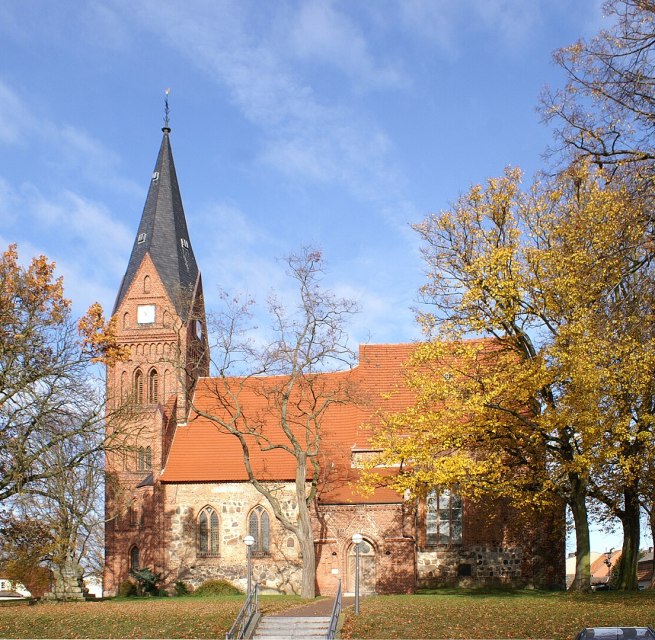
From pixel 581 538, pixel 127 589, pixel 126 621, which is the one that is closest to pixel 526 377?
pixel 581 538

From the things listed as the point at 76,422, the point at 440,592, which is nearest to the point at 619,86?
the point at 76,422

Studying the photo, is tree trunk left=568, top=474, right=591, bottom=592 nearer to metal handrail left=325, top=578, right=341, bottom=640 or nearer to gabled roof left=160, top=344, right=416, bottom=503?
metal handrail left=325, top=578, right=341, bottom=640

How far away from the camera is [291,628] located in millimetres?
21141

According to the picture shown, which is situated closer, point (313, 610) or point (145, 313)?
point (313, 610)

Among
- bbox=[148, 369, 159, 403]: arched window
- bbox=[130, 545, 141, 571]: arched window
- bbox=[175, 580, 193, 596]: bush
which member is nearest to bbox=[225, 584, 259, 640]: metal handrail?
bbox=[175, 580, 193, 596]: bush

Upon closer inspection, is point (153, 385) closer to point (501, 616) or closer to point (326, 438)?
point (326, 438)

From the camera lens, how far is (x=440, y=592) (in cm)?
3020

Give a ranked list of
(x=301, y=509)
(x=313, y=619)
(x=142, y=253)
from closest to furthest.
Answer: (x=313, y=619) → (x=301, y=509) → (x=142, y=253)

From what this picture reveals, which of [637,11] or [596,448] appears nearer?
[637,11]

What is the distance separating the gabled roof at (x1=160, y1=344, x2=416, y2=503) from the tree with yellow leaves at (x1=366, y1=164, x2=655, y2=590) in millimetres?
6973

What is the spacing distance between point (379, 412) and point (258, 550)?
983 centimetres

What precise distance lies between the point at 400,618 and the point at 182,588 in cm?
1495

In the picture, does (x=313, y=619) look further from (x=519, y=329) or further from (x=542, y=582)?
(x=542, y=582)

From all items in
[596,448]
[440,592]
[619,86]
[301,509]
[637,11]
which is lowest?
[440,592]
